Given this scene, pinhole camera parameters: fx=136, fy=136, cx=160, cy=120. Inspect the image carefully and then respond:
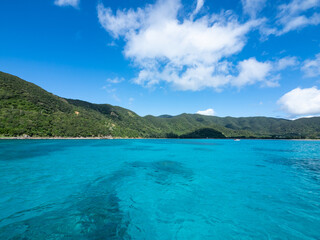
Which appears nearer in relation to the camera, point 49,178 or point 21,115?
point 49,178

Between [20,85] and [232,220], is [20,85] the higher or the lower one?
the higher one

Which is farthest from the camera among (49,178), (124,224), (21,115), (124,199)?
(21,115)

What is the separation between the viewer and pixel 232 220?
9164 mm

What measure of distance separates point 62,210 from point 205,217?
397 inches

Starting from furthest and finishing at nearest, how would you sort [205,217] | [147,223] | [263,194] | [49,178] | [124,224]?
[49,178] < [263,194] < [205,217] < [147,223] < [124,224]

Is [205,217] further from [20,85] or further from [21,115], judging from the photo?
[20,85]

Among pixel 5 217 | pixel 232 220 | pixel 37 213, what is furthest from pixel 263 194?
pixel 5 217

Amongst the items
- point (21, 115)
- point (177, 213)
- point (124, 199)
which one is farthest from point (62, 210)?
point (21, 115)

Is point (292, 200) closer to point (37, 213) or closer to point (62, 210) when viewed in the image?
point (62, 210)

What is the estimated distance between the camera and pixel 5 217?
27.9 ft

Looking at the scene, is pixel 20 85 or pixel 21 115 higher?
pixel 20 85

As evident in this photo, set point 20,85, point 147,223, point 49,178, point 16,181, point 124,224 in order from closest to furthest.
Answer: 1. point 124,224
2. point 147,223
3. point 16,181
4. point 49,178
5. point 20,85

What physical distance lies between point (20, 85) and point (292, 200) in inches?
8965

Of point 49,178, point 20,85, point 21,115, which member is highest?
point 20,85
